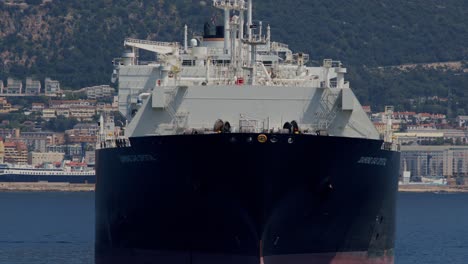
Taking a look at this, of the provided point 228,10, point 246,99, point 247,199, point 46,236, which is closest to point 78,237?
point 46,236

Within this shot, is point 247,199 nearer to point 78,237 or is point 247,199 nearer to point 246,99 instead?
point 246,99

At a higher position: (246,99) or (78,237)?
(246,99)

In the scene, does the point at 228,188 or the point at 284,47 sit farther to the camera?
the point at 284,47

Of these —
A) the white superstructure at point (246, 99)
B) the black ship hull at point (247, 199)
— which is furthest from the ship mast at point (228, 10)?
the black ship hull at point (247, 199)

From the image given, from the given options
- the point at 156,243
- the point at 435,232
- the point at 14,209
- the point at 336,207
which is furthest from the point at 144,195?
the point at 14,209

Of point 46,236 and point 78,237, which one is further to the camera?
point 46,236

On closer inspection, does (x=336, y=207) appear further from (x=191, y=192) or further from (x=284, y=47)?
(x=284, y=47)

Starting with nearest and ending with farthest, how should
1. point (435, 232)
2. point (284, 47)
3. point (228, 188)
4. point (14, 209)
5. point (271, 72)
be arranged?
point (228, 188) < point (271, 72) < point (284, 47) < point (435, 232) < point (14, 209)
